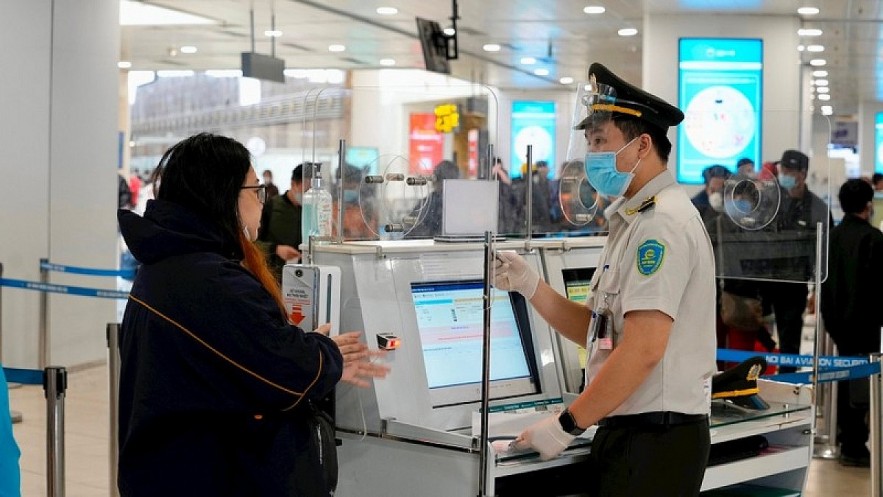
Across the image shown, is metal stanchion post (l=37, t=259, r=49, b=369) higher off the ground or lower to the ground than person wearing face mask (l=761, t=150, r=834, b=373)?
lower

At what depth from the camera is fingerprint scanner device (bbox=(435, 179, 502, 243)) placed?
286 centimetres

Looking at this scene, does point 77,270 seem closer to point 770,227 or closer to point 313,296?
point 770,227

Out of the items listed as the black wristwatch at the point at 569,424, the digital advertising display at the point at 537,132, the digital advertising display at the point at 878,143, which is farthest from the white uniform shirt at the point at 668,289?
the digital advertising display at the point at 878,143

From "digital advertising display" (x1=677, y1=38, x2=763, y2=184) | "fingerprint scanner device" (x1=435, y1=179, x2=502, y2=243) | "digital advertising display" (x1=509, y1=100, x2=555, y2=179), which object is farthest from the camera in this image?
"digital advertising display" (x1=677, y1=38, x2=763, y2=184)

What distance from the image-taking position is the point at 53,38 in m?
8.23

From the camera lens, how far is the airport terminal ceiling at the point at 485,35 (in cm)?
1159

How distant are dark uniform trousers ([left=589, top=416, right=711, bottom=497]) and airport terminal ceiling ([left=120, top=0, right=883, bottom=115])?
26.1ft

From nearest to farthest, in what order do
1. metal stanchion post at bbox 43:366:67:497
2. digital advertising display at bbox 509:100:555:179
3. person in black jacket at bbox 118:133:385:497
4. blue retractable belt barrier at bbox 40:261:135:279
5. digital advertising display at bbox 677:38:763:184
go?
person in black jacket at bbox 118:133:385:497
metal stanchion post at bbox 43:366:67:497
digital advertising display at bbox 509:100:555:179
blue retractable belt barrier at bbox 40:261:135:279
digital advertising display at bbox 677:38:763:184

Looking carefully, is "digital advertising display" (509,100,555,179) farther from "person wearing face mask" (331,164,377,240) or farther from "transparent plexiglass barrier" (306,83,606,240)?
"person wearing face mask" (331,164,377,240)

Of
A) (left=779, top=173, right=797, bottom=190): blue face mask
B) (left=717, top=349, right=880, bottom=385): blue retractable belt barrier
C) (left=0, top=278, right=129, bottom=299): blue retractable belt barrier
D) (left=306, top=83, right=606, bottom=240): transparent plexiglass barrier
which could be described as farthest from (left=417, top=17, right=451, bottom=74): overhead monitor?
(left=779, top=173, right=797, bottom=190): blue face mask

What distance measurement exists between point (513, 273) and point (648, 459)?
61 cm

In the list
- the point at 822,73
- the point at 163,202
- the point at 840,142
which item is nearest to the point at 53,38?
the point at 163,202

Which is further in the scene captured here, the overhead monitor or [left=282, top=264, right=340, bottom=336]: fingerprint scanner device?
the overhead monitor

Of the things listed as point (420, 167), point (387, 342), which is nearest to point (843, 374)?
point (420, 167)
